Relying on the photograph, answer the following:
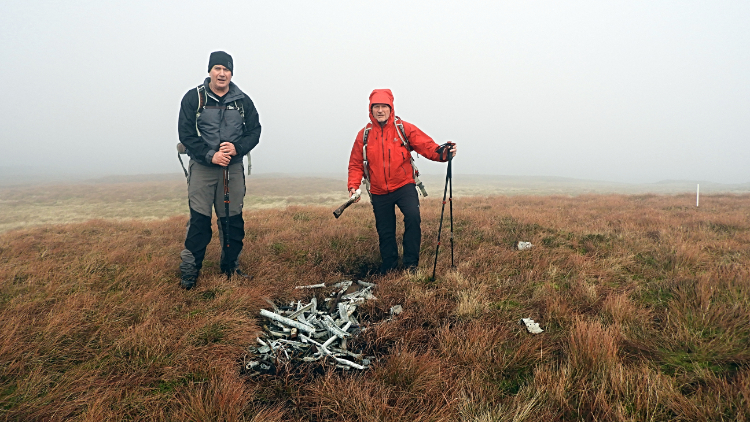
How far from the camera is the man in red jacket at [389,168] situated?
16.4 feet

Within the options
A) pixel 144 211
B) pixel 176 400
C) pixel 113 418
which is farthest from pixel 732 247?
pixel 144 211

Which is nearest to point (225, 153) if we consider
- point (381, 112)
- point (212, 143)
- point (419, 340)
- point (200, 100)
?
point (212, 143)

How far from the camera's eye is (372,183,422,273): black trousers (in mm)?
5207

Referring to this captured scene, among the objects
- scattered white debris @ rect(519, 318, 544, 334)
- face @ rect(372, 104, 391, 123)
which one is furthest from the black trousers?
scattered white debris @ rect(519, 318, 544, 334)

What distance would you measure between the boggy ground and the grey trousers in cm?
35

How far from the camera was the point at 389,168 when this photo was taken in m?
5.08

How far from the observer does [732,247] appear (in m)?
6.00

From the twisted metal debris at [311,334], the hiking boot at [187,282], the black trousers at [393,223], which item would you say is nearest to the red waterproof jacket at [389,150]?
the black trousers at [393,223]

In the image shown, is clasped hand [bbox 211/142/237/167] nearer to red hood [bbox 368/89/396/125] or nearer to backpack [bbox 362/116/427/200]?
backpack [bbox 362/116/427/200]

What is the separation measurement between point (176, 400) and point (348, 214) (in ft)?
26.5

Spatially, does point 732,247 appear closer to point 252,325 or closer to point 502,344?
point 502,344

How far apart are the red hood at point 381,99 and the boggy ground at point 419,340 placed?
101 inches

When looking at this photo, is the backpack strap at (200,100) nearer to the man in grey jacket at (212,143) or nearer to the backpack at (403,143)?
the man in grey jacket at (212,143)

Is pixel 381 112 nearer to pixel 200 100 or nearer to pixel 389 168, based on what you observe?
pixel 389 168
